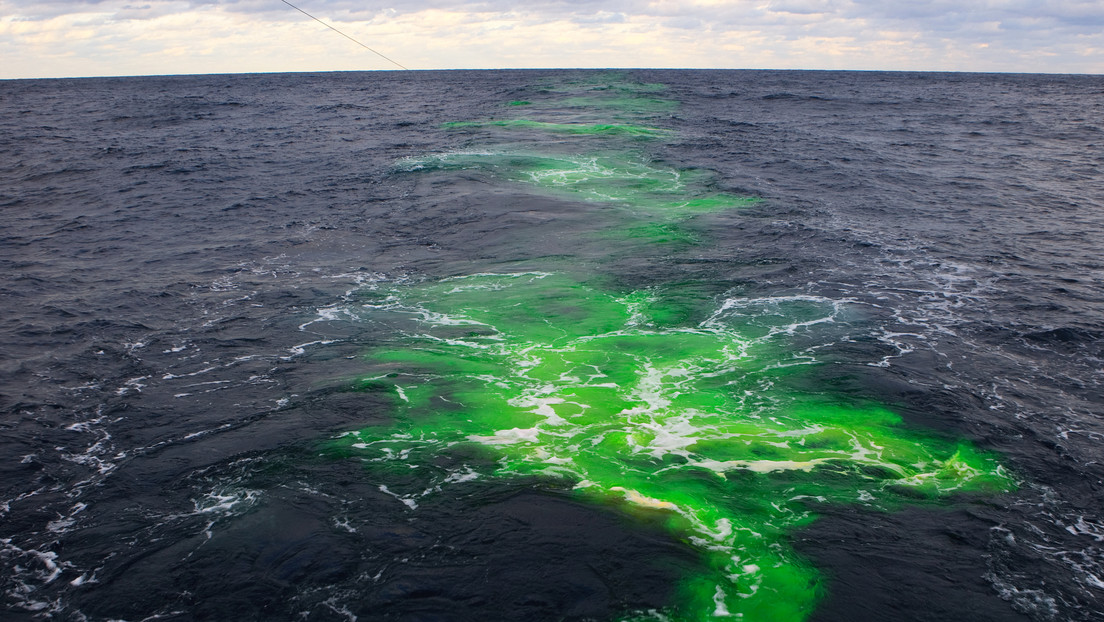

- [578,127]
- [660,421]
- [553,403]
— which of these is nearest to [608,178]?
[578,127]

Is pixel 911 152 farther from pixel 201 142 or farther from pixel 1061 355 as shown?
pixel 201 142

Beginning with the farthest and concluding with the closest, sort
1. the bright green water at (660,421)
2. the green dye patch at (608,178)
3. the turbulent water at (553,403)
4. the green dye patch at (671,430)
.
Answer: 1. the green dye patch at (608,178)
2. the bright green water at (660,421)
3. the green dye patch at (671,430)
4. the turbulent water at (553,403)

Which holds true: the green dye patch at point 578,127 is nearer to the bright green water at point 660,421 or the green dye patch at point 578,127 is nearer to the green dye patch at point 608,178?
the green dye patch at point 608,178

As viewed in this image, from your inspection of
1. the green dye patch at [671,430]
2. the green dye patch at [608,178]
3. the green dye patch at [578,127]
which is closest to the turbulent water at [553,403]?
the green dye patch at [671,430]

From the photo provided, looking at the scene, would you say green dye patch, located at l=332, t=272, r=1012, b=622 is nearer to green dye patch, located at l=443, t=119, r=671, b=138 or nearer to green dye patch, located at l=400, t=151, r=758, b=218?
green dye patch, located at l=400, t=151, r=758, b=218

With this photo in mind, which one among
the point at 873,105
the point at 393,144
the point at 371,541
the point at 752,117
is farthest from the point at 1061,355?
the point at 873,105

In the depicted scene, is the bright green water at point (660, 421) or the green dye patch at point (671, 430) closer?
the green dye patch at point (671, 430)
